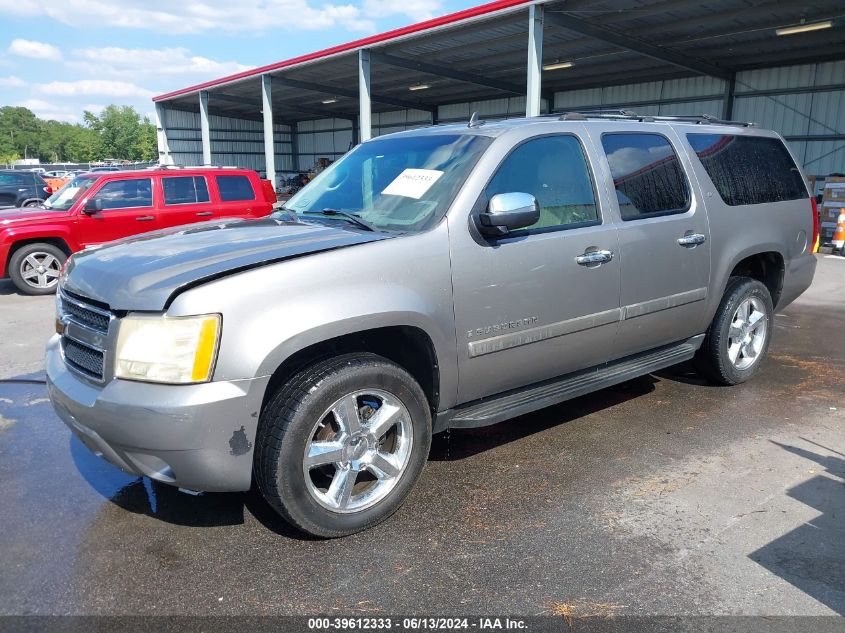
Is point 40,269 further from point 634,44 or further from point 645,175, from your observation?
point 634,44

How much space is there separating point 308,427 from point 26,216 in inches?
346

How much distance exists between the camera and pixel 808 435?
4.25m

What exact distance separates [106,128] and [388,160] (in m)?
142

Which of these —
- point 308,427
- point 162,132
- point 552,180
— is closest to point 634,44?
point 552,180

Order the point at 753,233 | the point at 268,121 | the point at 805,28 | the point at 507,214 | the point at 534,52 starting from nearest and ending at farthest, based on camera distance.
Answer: the point at 507,214, the point at 753,233, the point at 534,52, the point at 805,28, the point at 268,121

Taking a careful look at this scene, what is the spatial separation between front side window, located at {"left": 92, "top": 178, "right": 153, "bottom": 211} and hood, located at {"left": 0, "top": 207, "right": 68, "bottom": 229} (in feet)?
1.94

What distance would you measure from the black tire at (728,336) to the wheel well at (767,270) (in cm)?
14

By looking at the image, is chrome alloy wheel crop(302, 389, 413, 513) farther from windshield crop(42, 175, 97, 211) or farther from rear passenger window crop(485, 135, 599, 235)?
windshield crop(42, 175, 97, 211)

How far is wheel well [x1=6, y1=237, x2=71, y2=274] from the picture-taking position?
376 inches

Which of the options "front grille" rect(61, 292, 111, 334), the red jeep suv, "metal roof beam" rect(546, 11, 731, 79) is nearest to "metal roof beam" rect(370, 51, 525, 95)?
"metal roof beam" rect(546, 11, 731, 79)

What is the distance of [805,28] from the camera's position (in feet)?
53.1

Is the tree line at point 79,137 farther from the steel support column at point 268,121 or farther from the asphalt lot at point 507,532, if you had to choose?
the asphalt lot at point 507,532

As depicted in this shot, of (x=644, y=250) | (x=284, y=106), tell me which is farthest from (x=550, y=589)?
(x=284, y=106)

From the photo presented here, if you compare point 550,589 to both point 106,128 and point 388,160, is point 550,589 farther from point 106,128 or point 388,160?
point 106,128
